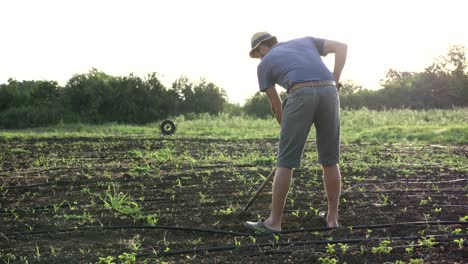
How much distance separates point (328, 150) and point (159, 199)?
6.81 ft

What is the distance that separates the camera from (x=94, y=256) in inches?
135

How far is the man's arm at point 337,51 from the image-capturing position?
3975 millimetres

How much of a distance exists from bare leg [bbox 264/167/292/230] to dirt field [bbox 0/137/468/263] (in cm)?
11

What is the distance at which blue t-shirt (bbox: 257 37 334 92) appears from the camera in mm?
3863

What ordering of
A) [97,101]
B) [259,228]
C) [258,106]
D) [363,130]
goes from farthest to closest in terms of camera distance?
[258,106], [97,101], [363,130], [259,228]

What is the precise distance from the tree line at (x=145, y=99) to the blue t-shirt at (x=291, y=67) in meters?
26.8

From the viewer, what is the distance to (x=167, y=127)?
19.5 meters

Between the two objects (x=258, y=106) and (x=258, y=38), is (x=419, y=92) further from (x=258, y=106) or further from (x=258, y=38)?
(x=258, y=38)

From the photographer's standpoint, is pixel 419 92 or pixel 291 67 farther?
pixel 419 92

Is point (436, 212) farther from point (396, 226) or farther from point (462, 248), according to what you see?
point (462, 248)

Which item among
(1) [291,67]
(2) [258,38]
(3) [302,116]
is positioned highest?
(2) [258,38]

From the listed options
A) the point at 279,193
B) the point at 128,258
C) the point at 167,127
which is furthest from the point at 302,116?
the point at 167,127

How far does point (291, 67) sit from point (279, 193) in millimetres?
960

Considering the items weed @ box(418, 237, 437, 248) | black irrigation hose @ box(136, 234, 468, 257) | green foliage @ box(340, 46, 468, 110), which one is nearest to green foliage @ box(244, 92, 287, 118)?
green foliage @ box(340, 46, 468, 110)
